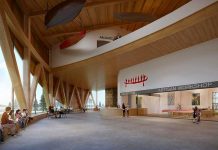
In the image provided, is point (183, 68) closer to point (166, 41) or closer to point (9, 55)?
point (166, 41)

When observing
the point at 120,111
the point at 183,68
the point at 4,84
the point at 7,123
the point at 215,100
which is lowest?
the point at 120,111

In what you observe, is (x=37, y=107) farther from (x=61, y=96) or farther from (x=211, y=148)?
(x=211, y=148)

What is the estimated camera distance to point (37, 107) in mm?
20125

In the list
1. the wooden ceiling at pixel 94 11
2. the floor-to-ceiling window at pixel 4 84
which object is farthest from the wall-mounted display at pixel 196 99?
the floor-to-ceiling window at pixel 4 84

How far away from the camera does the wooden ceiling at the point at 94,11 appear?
1351 centimetres

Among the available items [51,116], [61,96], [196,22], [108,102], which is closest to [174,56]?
[196,22]

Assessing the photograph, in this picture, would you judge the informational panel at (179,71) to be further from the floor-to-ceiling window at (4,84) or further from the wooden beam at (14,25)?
the floor-to-ceiling window at (4,84)

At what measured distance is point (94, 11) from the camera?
16.3m

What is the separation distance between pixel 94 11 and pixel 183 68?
6.84 meters

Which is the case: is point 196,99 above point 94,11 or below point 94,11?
below

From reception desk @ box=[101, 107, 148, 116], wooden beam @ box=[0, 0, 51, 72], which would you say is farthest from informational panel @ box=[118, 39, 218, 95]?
wooden beam @ box=[0, 0, 51, 72]

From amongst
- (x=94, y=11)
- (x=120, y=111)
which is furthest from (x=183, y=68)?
(x=120, y=111)

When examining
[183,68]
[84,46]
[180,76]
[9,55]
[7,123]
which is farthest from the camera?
[84,46]

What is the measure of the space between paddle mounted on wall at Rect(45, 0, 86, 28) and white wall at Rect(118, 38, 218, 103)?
785cm
